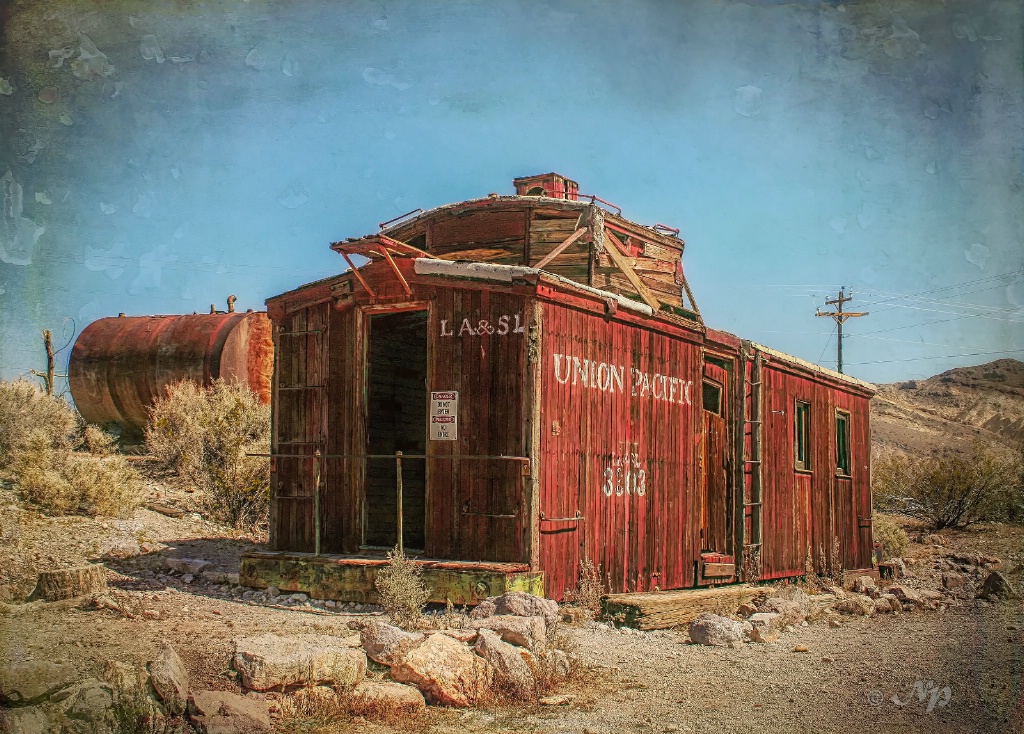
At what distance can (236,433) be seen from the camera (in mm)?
17516

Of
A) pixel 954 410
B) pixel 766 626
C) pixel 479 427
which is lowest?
pixel 766 626

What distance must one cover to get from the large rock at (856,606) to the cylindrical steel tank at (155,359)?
535 inches

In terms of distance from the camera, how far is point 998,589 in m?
13.1

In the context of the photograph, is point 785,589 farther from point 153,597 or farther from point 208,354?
point 208,354

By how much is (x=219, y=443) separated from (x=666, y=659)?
38.8 ft

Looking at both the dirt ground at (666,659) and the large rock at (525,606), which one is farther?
the large rock at (525,606)

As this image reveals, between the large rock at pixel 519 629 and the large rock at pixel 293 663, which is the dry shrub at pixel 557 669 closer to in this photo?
the large rock at pixel 519 629

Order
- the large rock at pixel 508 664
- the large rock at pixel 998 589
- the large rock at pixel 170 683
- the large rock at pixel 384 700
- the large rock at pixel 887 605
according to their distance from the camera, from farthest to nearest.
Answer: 1. the large rock at pixel 998 589
2. the large rock at pixel 887 605
3. the large rock at pixel 508 664
4. the large rock at pixel 384 700
5. the large rock at pixel 170 683

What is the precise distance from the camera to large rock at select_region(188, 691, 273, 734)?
5289 millimetres

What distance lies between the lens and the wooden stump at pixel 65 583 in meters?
9.12

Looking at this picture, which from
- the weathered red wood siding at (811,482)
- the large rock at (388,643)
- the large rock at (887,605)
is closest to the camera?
the large rock at (388,643)

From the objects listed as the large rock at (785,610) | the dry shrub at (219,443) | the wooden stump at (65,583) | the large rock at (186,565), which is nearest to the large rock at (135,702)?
the wooden stump at (65,583)

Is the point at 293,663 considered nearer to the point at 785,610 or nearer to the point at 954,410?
A: the point at 785,610

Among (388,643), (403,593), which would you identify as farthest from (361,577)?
(388,643)
